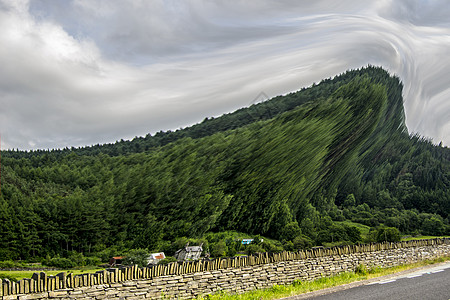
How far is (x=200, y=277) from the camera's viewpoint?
8375 mm

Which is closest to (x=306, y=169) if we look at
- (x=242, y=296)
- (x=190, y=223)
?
(x=190, y=223)

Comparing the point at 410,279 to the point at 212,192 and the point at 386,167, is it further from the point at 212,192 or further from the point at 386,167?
the point at 386,167

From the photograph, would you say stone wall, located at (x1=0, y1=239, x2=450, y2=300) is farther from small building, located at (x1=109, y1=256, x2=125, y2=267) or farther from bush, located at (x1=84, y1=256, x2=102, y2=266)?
bush, located at (x1=84, y1=256, x2=102, y2=266)

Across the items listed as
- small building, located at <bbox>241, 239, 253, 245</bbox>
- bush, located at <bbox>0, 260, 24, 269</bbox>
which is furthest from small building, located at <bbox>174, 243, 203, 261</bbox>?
bush, located at <bbox>0, 260, 24, 269</bbox>

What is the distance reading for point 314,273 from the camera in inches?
434

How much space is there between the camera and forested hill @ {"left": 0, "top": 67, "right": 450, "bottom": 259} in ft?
57.3

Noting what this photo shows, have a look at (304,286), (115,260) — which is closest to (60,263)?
(115,260)

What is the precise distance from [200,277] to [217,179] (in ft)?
60.4

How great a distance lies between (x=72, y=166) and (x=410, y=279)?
52.2 feet

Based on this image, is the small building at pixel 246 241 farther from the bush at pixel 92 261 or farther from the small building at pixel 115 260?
the bush at pixel 92 261

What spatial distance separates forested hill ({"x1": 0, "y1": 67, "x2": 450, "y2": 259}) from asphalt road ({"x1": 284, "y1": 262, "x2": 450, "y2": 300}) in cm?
1309

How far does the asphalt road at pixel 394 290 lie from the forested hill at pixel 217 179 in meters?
13.1

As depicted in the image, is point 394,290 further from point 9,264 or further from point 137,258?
point 9,264

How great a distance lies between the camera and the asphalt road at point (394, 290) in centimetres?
785
